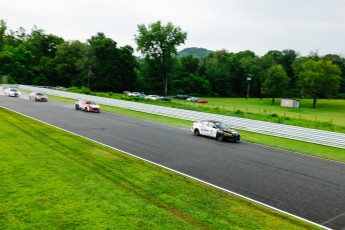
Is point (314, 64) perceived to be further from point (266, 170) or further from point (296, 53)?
point (266, 170)

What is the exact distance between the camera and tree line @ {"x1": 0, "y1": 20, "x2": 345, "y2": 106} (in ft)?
268

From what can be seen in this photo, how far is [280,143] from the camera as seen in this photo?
2084 cm

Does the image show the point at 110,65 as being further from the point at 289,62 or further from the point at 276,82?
the point at 289,62

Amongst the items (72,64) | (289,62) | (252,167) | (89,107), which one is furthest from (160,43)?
(252,167)

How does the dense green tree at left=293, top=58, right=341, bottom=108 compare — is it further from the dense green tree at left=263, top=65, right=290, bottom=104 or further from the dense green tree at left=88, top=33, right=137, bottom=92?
the dense green tree at left=88, top=33, right=137, bottom=92

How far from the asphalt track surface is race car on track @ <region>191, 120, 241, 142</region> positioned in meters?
0.58

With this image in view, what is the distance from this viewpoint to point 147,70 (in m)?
96.9

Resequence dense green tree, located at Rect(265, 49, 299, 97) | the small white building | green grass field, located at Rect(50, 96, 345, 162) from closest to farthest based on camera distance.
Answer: green grass field, located at Rect(50, 96, 345, 162)
the small white building
dense green tree, located at Rect(265, 49, 299, 97)

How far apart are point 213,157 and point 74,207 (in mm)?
8483

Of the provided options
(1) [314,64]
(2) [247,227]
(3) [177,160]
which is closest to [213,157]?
(3) [177,160]

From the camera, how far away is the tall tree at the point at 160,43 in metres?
89.4

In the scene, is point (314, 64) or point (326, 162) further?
point (314, 64)

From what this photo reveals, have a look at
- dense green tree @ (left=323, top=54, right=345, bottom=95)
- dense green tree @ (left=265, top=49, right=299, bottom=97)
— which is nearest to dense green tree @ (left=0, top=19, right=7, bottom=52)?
dense green tree @ (left=265, top=49, right=299, bottom=97)

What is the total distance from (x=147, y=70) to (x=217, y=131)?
3091 inches
